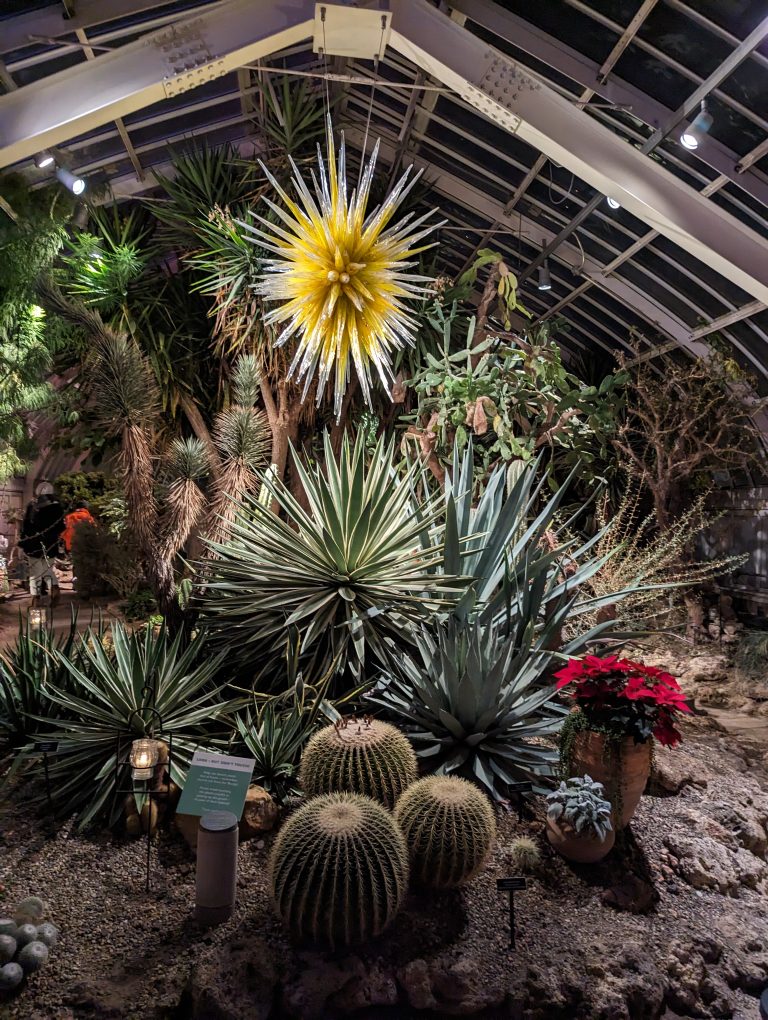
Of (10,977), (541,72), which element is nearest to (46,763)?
(10,977)

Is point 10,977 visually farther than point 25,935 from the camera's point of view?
No

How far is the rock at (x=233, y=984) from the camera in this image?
7.47 feet

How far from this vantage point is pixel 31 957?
8.07ft

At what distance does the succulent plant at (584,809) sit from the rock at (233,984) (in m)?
1.23

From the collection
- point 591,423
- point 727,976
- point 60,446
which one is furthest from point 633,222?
point 60,446

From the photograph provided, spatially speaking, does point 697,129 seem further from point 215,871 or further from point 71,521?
point 71,521

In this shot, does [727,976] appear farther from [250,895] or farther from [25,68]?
[25,68]

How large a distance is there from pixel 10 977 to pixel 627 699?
2.38m

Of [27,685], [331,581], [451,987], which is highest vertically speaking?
[331,581]

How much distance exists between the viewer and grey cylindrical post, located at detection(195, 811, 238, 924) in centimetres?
269

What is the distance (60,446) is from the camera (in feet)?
30.8

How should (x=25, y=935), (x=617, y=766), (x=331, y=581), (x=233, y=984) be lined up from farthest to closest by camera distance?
(x=331, y=581) < (x=617, y=766) < (x=25, y=935) < (x=233, y=984)

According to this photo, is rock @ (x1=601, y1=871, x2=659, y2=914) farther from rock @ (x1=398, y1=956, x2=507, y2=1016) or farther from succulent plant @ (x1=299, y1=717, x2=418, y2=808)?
succulent plant @ (x1=299, y1=717, x2=418, y2=808)

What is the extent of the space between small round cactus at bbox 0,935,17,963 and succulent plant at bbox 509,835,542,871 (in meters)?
1.79
